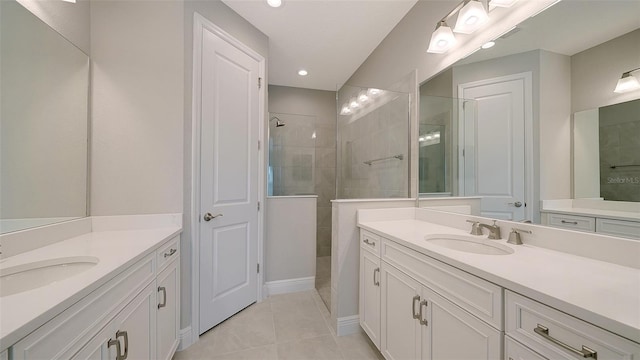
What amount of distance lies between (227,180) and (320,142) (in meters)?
1.80

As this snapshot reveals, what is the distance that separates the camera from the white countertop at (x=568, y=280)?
0.51 meters

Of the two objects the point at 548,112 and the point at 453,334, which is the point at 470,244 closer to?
the point at 453,334

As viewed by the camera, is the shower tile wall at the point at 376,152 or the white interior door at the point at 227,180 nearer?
the white interior door at the point at 227,180

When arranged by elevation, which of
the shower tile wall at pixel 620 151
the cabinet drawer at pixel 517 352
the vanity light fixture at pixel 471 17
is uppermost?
the vanity light fixture at pixel 471 17

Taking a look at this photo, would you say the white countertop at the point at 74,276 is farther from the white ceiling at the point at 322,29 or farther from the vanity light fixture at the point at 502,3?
the vanity light fixture at the point at 502,3

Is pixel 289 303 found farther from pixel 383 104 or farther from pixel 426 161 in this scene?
pixel 383 104

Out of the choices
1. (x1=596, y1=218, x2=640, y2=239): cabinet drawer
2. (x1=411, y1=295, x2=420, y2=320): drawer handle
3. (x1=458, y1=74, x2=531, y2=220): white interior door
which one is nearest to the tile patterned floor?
(x1=411, y1=295, x2=420, y2=320): drawer handle

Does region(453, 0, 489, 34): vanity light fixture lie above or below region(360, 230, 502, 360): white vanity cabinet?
above

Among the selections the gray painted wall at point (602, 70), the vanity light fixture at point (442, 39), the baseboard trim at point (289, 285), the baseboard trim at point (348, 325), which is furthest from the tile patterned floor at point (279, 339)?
the vanity light fixture at point (442, 39)

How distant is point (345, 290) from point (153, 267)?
4.23 ft

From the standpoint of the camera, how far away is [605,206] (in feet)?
2.89

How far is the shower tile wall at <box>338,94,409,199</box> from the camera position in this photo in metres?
2.06

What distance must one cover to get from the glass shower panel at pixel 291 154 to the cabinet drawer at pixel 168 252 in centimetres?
129

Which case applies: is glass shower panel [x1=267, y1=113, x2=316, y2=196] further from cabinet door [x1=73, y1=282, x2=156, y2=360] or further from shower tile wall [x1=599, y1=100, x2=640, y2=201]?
shower tile wall [x1=599, y1=100, x2=640, y2=201]
